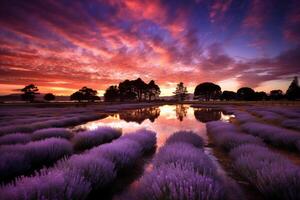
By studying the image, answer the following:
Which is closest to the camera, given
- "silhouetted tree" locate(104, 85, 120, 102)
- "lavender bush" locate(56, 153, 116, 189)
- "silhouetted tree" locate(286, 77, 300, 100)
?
"lavender bush" locate(56, 153, 116, 189)

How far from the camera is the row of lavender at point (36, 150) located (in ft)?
12.7

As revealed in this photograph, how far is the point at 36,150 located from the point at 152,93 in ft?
334

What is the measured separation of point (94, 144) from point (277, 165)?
229 inches

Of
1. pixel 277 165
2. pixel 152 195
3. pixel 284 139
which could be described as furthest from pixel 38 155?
pixel 284 139

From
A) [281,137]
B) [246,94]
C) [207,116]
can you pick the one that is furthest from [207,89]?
[281,137]

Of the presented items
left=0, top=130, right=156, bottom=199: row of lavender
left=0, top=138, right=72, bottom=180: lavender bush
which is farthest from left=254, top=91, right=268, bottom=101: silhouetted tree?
left=0, top=138, right=72, bottom=180: lavender bush

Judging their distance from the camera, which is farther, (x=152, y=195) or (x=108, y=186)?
(x=108, y=186)

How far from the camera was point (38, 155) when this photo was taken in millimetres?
4762

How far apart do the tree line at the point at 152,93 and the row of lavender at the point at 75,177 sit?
81753 millimetres

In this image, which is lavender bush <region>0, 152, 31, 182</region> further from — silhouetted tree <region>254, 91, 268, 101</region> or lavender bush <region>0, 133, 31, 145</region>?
silhouetted tree <region>254, 91, 268, 101</region>

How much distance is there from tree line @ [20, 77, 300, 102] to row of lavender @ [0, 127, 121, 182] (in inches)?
3100

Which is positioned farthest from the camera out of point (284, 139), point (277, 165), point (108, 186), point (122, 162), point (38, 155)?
point (284, 139)

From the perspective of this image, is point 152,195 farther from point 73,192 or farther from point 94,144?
point 94,144

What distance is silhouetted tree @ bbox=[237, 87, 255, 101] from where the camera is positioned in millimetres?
103387
